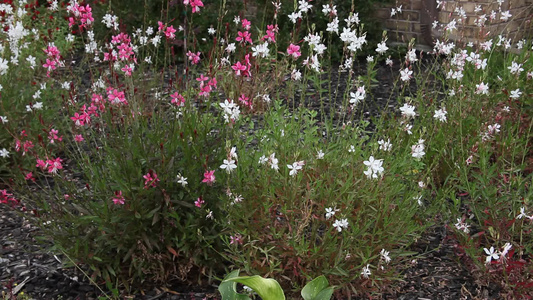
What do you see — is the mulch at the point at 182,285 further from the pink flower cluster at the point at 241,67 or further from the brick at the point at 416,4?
the brick at the point at 416,4

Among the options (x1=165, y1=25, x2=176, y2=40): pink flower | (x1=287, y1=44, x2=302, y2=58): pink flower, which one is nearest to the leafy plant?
(x1=287, y1=44, x2=302, y2=58): pink flower

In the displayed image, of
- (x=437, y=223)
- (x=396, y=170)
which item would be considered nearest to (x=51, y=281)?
(x=396, y=170)

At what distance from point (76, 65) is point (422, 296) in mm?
5201

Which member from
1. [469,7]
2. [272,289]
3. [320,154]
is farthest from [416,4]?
[272,289]

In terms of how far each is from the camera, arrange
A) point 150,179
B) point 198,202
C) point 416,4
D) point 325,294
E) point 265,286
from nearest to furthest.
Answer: point 265,286
point 325,294
point 150,179
point 198,202
point 416,4

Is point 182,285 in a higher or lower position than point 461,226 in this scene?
lower

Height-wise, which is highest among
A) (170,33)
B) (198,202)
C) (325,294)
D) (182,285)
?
(170,33)

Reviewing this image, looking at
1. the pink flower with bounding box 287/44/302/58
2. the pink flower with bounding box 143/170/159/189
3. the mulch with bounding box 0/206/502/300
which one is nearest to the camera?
the pink flower with bounding box 143/170/159/189

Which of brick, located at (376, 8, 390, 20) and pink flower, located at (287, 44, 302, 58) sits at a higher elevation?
brick, located at (376, 8, 390, 20)

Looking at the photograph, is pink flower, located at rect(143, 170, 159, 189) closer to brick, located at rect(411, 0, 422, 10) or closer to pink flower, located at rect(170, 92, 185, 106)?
pink flower, located at rect(170, 92, 185, 106)

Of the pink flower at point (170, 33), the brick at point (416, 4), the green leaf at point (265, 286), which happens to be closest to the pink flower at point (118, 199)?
the green leaf at point (265, 286)

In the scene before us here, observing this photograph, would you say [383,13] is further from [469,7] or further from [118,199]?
[118,199]

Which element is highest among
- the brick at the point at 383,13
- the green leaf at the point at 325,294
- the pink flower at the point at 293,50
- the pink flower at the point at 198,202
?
the brick at the point at 383,13

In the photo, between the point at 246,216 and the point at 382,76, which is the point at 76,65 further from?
the point at 246,216
